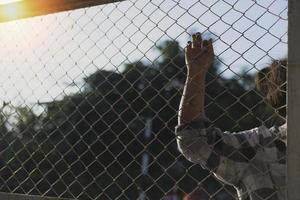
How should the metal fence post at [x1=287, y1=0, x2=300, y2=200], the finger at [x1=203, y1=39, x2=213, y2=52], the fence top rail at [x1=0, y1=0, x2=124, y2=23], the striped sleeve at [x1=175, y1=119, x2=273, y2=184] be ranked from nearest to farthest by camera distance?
the metal fence post at [x1=287, y1=0, x2=300, y2=200] < the finger at [x1=203, y1=39, x2=213, y2=52] < the striped sleeve at [x1=175, y1=119, x2=273, y2=184] < the fence top rail at [x1=0, y1=0, x2=124, y2=23]

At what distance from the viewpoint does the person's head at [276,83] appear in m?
1.70

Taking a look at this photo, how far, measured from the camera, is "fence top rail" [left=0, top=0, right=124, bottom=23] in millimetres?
2173

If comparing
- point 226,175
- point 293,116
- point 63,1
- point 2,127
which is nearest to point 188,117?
point 226,175

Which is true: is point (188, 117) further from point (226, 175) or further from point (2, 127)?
point (2, 127)

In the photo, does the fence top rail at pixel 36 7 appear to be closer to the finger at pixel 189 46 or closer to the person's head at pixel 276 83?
the finger at pixel 189 46

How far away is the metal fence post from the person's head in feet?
0.82

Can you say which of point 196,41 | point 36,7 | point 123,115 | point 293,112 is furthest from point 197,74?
point 123,115

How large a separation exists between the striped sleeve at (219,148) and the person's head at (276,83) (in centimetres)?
18

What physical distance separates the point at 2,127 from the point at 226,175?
5.19 feet

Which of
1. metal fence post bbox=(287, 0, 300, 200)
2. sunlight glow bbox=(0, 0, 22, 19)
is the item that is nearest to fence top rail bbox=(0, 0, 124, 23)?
sunlight glow bbox=(0, 0, 22, 19)

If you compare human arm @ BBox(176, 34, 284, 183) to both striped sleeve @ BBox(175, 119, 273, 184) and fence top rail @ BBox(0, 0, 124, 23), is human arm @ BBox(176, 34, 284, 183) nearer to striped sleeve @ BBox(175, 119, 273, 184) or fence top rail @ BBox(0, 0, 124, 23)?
striped sleeve @ BBox(175, 119, 273, 184)

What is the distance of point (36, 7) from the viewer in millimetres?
2275

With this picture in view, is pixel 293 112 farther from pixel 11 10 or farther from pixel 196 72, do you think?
pixel 11 10

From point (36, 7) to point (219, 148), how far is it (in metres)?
0.96
